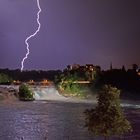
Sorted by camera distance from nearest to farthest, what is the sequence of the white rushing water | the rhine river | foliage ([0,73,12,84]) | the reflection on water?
1. the rhine river
2. the reflection on water
3. the white rushing water
4. foliage ([0,73,12,84])

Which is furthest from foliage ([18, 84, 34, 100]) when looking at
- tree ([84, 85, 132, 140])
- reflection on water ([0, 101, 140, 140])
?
tree ([84, 85, 132, 140])

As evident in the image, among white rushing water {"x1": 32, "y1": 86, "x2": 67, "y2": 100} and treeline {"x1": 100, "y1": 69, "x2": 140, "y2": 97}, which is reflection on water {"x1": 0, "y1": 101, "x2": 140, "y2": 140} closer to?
treeline {"x1": 100, "y1": 69, "x2": 140, "y2": 97}

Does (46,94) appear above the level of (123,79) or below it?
below

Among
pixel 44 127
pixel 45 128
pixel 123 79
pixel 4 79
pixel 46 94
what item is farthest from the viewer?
pixel 4 79

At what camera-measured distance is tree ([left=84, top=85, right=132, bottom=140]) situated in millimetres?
21719

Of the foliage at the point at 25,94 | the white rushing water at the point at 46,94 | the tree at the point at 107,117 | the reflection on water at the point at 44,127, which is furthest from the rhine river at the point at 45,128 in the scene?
the white rushing water at the point at 46,94

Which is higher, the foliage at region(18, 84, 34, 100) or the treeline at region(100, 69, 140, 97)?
the treeline at region(100, 69, 140, 97)

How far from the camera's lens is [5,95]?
87625 millimetres

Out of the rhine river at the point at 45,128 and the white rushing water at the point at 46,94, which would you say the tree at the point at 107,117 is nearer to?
the rhine river at the point at 45,128

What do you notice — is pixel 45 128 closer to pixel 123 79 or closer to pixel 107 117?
pixel 107 117

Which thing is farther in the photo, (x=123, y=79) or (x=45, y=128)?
(x=123, y=79)

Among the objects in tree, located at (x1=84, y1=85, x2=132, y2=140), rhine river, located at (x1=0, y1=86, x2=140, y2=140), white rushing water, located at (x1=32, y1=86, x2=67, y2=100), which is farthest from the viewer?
white rushing water, located at (x1=32, y1=86, x2=67, y2=100)

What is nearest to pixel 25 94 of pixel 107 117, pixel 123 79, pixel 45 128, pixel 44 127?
pixel 123 79

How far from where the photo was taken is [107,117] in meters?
21.7
